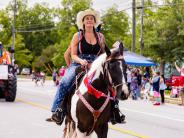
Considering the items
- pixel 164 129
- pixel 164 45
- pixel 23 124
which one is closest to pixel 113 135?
pixel 164 129

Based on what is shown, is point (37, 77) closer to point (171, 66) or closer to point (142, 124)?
point (171, 66)

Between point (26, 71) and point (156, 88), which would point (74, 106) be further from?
point (26, 71)

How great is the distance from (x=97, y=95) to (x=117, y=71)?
26.2 inches

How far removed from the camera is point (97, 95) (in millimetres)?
7016

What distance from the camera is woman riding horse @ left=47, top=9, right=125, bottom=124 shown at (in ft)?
25.1

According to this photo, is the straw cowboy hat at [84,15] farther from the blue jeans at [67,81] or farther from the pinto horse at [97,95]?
the pinto horse at [97,95]

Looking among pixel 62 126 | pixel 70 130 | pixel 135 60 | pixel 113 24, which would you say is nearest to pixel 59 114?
pixel 70 130

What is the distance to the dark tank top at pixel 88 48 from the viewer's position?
301 inches

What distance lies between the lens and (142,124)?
14078 millimetres

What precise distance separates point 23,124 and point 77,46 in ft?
20.1

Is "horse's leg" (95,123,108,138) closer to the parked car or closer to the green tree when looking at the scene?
the green tree

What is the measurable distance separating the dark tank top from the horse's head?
0.86 metres

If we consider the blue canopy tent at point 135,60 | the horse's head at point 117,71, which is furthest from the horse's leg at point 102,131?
the blue canopy tent at point 135,60

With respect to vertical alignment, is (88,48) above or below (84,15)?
below
